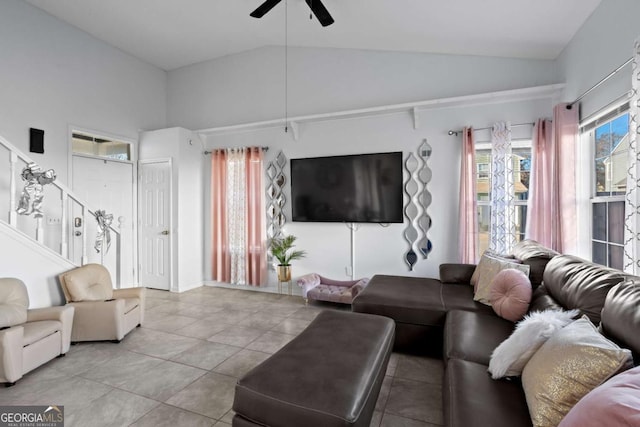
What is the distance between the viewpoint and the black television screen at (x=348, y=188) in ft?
13.0

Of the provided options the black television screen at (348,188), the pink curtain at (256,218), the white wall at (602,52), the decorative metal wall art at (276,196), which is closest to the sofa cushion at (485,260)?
the black television screen at (348,188)

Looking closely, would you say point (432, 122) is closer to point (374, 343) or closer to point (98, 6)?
point (374, 343)

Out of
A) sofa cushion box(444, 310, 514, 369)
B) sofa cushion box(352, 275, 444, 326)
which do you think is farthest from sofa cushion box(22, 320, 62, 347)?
sofa cushion box(444, 310, 514, 369)

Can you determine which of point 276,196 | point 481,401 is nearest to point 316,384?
point 481,401

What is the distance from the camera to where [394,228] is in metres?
4.03

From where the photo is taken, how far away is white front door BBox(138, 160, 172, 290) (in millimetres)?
4902

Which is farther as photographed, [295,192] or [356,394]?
[295,192]

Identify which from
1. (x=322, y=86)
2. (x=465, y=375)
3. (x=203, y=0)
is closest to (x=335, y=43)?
(x=322, y=86)

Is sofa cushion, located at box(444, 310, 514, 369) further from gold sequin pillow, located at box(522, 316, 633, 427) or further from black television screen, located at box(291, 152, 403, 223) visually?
black television screen, located at box(291, 152, 403, 223)

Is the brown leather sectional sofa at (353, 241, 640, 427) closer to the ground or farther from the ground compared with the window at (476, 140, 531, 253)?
closer to the ground

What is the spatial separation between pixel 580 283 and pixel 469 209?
1.84 meters

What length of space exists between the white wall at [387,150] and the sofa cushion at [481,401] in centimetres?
241

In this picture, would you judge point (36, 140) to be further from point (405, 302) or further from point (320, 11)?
point (405, 302)

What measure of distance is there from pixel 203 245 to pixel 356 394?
4.42m
